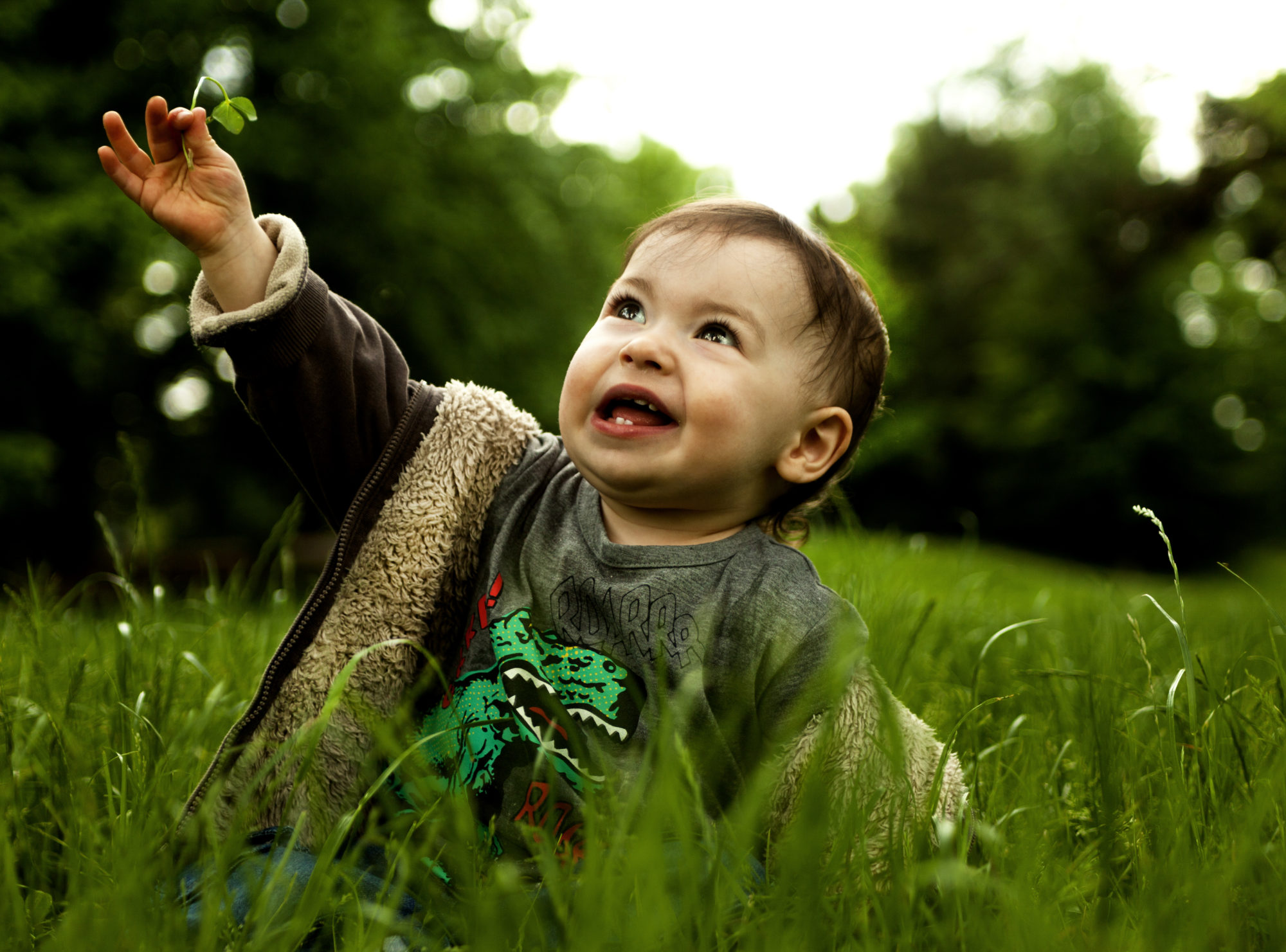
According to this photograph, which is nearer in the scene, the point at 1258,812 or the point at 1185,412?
the point at 1258,812

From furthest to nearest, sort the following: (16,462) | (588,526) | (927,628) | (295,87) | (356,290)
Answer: (356,290), (295,87), (16,462), (927,628), (588,526)

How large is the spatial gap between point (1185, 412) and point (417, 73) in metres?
16.4

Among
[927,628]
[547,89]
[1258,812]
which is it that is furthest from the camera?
[547,89]

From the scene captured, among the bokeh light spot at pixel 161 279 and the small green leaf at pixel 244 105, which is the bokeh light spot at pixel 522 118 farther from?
the small green leaf at pixel 244 105

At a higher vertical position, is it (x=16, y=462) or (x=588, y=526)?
(x=588, y=526)

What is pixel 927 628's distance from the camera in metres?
2.56

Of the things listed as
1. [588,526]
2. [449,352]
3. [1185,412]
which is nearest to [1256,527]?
[1185,412]

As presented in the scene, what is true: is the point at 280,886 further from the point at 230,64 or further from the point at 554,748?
the point at 230,64

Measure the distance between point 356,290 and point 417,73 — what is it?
2.76 m

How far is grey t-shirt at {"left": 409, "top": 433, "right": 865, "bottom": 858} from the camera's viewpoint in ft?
5.00

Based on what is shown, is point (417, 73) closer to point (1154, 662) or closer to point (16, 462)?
point (16, 462)

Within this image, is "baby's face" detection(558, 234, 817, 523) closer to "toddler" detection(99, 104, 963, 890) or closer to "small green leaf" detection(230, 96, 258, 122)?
"toddler" detection(99, 104, 963, 890)

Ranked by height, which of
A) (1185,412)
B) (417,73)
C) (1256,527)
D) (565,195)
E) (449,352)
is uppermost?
(417,73)

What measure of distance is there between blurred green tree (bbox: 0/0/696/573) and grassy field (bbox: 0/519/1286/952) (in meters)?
7.73
